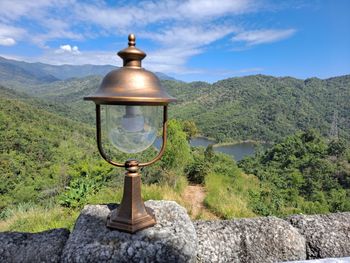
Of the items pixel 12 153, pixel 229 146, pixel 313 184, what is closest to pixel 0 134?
pixel 12 153

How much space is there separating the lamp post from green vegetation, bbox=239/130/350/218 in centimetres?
1571

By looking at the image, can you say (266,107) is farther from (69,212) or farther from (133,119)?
(133,119)

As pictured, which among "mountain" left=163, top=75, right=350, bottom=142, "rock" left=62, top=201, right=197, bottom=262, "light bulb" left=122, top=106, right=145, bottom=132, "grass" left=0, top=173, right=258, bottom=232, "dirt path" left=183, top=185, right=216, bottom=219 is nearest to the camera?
"rock" left=62, top=201, right=197, bottom=262

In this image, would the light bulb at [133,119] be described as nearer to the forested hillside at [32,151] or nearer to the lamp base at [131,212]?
the lamp base at [131,212]

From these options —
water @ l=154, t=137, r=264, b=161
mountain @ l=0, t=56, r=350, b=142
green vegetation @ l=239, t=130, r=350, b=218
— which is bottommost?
water @ l=154, t=137, r=264, b=161

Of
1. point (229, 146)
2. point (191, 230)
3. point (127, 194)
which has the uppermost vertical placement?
point (127, 194)

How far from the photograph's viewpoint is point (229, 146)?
193 ft

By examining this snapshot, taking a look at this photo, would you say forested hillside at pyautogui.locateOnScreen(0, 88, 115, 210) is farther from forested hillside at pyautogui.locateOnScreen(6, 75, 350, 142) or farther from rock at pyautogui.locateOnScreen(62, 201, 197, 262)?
forested hillside at pyautogui.locateOnScreen(6, 75, 350, 142)

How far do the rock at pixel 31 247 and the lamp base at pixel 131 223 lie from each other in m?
0.25

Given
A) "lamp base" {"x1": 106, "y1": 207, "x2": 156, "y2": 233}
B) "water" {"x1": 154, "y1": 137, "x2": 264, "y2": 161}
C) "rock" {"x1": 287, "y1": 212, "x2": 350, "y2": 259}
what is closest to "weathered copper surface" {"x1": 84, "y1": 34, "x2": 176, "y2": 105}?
"lamp base" {"x1": 106, "y1": 207, "x2": 156, "y2": 233}

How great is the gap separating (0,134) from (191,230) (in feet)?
103

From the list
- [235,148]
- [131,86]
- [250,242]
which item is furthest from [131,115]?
[235,148]

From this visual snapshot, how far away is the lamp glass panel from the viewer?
119 centimetres

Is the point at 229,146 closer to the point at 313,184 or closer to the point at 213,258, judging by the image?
the point at 313,184
